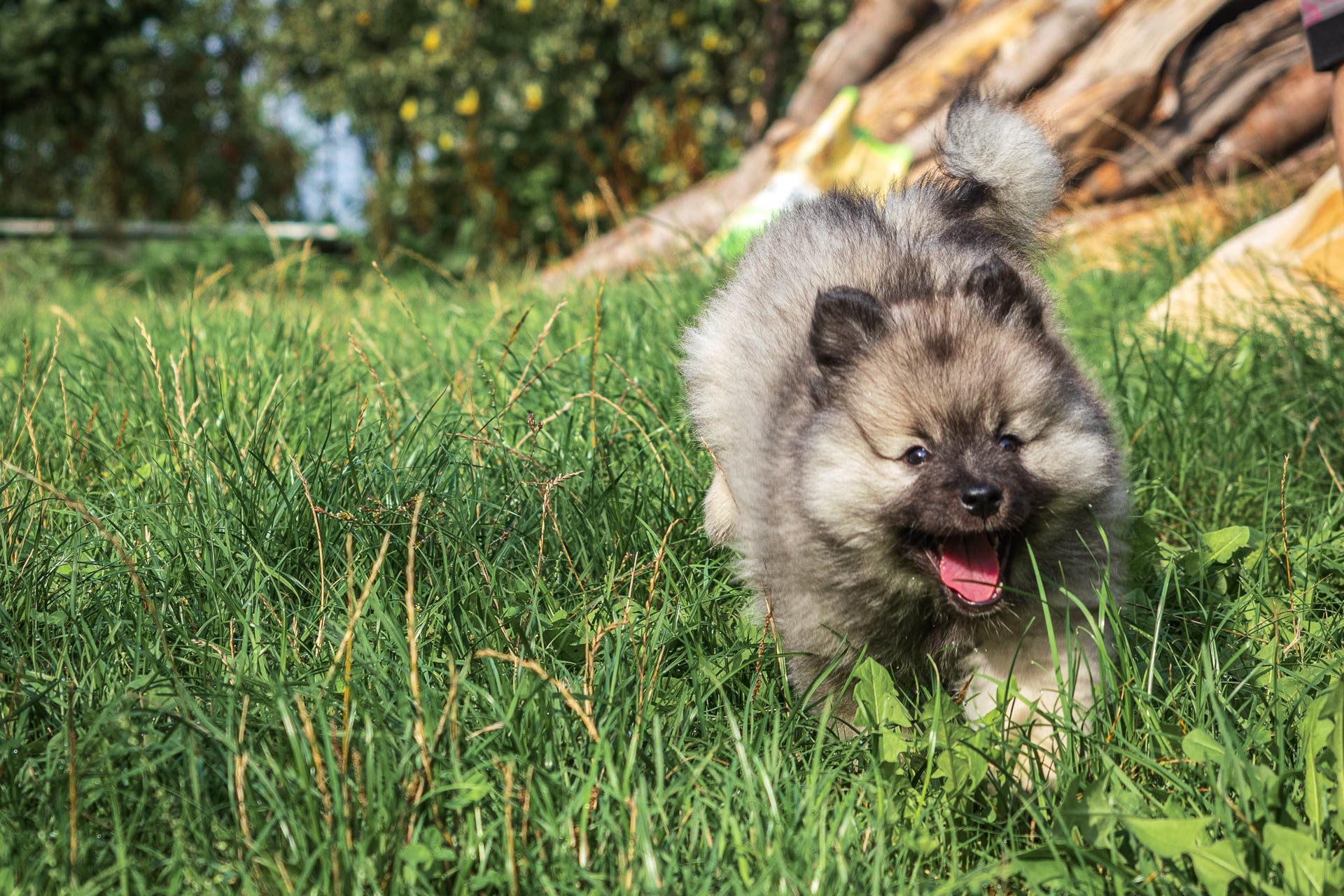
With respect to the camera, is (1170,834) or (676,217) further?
(676,217)

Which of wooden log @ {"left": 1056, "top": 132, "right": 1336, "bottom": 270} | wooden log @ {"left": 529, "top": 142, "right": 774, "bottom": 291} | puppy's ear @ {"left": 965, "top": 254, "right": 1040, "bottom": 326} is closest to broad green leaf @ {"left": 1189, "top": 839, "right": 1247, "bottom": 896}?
puppy's ear @ {"left": 965, "top": 254, "right": 1040, "bottom": 326}

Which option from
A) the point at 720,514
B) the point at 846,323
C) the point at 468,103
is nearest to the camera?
the point at 846,323

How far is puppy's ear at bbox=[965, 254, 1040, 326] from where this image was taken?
2217mm

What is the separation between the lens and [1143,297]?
495 cm

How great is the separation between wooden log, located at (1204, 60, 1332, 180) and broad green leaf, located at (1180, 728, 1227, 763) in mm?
4771

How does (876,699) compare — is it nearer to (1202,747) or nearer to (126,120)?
(1202,747)

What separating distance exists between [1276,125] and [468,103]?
649 centimetres

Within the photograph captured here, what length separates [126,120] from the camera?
46.8 feet

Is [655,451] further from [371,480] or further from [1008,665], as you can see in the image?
[1008,665]

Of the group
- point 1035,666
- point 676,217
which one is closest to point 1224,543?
point 1035,666

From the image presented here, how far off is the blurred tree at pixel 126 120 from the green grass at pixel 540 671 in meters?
11.4

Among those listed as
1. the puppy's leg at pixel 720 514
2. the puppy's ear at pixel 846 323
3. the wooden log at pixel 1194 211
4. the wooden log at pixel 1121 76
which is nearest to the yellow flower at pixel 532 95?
the wooden log at pixel 1121 76

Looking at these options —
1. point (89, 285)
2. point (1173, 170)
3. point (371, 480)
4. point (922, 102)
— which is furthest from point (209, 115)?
point (371, 480)

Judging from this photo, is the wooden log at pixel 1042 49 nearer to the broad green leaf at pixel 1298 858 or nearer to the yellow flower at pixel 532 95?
the yellow flower at pixel 532 95
